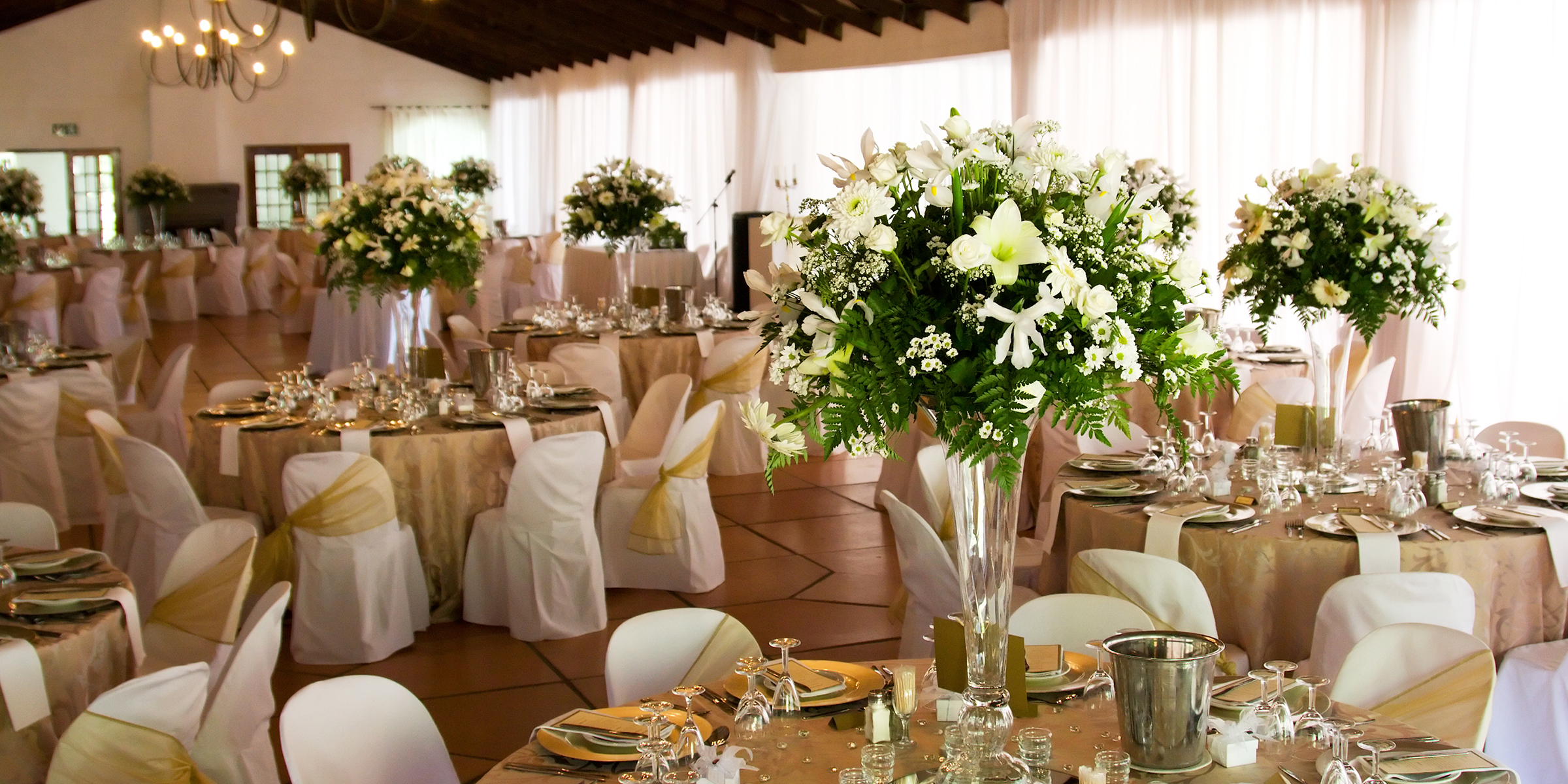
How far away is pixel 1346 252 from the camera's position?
3.78 metres

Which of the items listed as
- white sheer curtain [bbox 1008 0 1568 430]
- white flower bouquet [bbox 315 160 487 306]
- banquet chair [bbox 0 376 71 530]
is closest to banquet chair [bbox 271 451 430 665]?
white flower bouquet [bbox 315 160 487 306]

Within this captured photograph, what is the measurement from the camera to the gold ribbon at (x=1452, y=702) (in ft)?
7.88

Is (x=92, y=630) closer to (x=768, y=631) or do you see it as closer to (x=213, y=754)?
(x=213, y=754)

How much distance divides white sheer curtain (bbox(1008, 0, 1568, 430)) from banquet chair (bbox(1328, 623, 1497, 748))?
4930mm

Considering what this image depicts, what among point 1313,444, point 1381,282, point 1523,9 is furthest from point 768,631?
point 1523,9

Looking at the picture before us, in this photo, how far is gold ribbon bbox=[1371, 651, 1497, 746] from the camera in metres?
2.40

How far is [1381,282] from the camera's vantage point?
3.79 meters

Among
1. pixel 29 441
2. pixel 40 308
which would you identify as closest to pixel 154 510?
pixel 29 441

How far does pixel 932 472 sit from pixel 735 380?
299cm

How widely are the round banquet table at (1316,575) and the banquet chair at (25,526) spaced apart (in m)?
3.13

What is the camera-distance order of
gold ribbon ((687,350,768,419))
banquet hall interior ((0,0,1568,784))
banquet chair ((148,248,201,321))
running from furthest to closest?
banquet chair ((148,248,201,321)) < gold ribbon ((687,350,768,419)) < banquet hall interior ((0,0,1568,784))

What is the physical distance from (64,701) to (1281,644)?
294cm

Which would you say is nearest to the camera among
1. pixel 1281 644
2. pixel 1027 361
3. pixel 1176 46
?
pixel 1027 361

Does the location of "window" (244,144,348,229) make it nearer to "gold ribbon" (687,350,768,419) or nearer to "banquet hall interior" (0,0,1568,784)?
"banquet hall interior" (0,0,1568,784)
